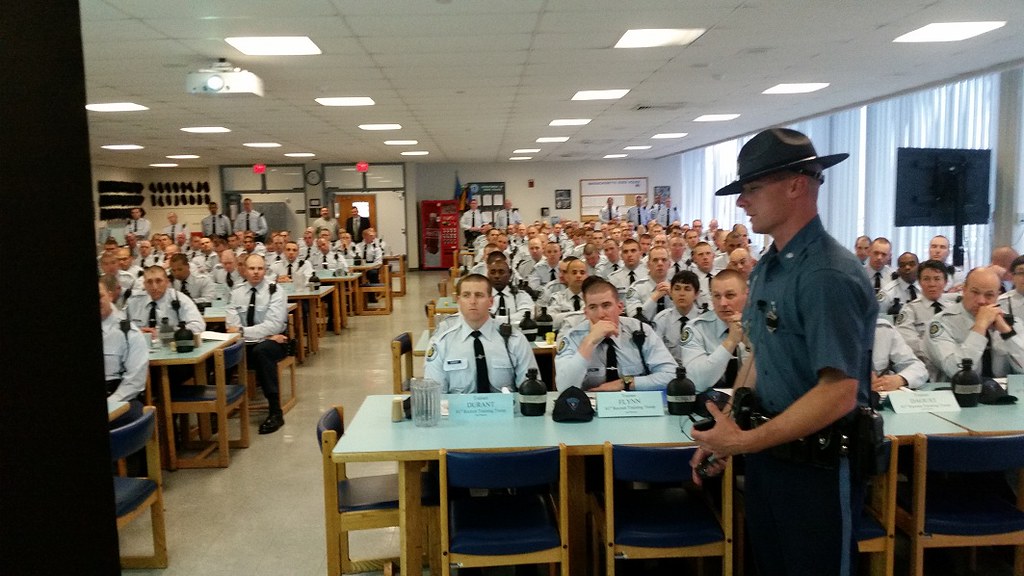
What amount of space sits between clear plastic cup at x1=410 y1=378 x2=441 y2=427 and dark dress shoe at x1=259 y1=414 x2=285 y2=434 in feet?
10.2

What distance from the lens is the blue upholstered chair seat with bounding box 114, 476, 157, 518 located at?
123 inches

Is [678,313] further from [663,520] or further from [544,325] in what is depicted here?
[663,520]

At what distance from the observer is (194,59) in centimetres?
564

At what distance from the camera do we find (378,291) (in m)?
12.0

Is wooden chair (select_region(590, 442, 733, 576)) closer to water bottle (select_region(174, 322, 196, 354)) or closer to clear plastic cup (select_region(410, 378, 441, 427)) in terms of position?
clear plastic cup (select_region(410, 378, 441, 427))

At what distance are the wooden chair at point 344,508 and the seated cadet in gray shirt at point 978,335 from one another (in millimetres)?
2937

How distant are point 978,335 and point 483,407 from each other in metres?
2.75

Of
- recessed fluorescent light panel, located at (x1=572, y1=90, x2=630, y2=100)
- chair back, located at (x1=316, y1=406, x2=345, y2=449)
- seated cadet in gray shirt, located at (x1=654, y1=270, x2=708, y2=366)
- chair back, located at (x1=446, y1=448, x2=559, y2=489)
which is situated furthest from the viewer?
recessed fluorescent light panel, located at (x1=572, y1=90, x2=630, y2=100)

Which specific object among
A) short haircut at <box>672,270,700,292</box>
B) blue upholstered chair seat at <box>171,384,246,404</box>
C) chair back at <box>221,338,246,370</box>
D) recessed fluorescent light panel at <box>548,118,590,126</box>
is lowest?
blue upholstered chair seat at <box>171,384,246,404</box>

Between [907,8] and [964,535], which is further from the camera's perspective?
A: [907,8]

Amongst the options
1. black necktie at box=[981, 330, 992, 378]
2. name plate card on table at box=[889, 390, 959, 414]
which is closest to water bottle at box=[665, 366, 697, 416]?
name plate card on table at box=[889, 390, 959, 414]

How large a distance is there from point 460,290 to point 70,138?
10.8 feet

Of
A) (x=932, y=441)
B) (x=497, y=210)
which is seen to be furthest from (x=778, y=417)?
(x=497, y=210)

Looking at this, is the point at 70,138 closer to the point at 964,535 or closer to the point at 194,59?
the point at 964,535
